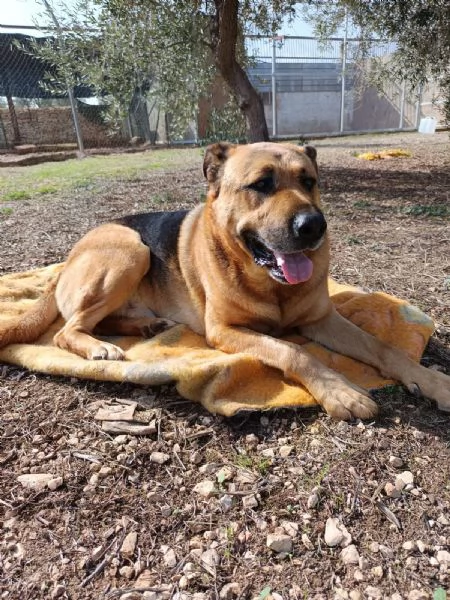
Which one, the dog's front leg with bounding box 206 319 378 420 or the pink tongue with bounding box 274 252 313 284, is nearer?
the dog's front leg with bounding box 206 319 378 420

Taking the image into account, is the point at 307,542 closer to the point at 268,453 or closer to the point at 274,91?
the point at 268,453

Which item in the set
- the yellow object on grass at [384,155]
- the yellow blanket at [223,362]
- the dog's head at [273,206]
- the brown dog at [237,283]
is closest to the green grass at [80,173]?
the yellow object on grass at [384,155]

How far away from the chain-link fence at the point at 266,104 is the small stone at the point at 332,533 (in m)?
10.0

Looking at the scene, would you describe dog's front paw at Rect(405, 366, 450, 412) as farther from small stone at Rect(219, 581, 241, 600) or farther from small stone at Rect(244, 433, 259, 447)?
small stone at Rect(219, 581, 241, 600)

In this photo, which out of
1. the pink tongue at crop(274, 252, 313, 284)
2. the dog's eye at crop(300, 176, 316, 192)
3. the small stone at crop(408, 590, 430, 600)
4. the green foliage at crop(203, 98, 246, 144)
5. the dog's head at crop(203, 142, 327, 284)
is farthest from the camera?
the green foliage at crop(203, 98, 246, 144)

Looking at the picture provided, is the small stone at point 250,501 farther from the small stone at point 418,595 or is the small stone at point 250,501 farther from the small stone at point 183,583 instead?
the small stone at point 418,595

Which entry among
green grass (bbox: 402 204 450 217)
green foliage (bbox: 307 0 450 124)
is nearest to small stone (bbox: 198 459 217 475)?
green grass (bbox: 402 204 450 217)

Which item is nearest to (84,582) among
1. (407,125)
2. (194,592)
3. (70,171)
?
(194,592)

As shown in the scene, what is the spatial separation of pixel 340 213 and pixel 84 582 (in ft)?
18.2

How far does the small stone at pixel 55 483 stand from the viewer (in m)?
2.01

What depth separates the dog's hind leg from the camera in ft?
10.1

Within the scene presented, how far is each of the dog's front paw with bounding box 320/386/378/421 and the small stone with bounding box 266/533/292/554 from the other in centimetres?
71

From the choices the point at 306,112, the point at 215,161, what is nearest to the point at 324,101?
the point at 306,112

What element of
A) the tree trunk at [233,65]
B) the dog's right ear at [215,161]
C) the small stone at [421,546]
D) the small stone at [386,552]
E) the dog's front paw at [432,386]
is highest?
the tree trunk at [233,65]
